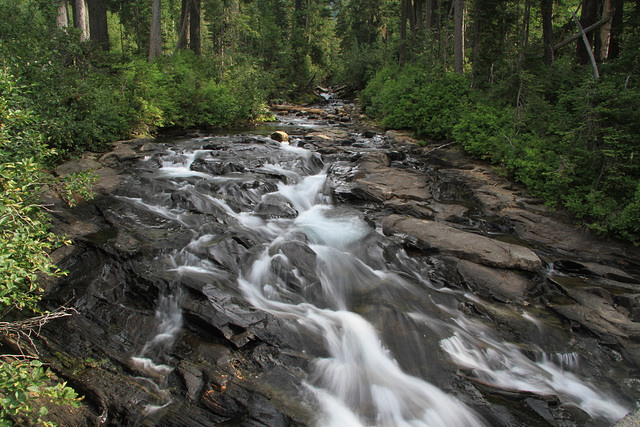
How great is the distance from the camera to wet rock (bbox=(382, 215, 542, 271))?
692 cm

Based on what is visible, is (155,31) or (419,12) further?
(419,12)

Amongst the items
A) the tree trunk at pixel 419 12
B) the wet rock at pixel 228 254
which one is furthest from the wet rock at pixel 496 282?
the tree trunk at pixel 419 12

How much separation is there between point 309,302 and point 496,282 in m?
3.29

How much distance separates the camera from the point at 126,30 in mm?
37562

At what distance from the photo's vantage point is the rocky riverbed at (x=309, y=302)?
4.29m

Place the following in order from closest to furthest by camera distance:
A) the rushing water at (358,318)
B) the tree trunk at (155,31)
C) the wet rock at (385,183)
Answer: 1. the rushing water at (358,318)
2. the wet rock at (385,183)
3. the tree trunk at (155,31)

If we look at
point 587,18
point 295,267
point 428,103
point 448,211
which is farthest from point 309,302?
point 587,18

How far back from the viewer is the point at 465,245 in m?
7.38

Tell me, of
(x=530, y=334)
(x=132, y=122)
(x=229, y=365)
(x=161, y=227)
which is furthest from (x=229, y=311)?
(x=132, y=122)

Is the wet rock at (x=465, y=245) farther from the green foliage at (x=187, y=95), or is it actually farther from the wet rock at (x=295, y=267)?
the green foliage at (x=187, y=95)

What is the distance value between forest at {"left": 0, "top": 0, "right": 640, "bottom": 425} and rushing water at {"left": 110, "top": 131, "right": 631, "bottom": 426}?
2.02 metres

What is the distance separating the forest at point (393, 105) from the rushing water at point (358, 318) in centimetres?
202

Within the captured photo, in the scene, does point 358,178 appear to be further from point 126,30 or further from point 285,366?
point 126,30

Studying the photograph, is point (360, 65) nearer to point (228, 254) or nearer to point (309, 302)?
point (228, 254)
